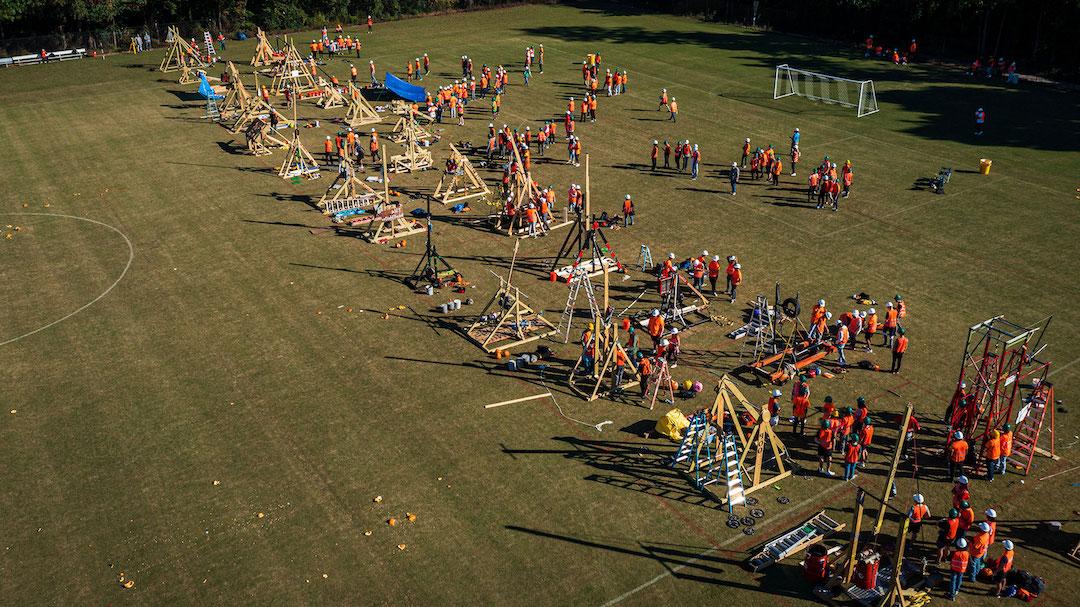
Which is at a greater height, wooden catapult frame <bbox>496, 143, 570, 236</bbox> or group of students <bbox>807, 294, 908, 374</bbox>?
wooden catapult frame <bbox>496, 143, 570, 236</bbox>

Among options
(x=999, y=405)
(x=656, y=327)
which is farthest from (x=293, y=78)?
(x=999, y=405)

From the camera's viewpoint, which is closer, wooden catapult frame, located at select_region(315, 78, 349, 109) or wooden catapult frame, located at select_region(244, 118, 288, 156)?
wooden catapult frame, located at select_region(244, 118, 288, 156)

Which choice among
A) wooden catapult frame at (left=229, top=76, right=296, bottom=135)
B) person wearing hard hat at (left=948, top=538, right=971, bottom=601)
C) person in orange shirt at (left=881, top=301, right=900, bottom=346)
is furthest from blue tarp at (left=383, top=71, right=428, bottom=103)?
person wearing hard hat at (left=948, top=538, right=971, bottom=601)

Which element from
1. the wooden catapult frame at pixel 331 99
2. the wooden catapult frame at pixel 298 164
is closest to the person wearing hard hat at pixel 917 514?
the wooden catapult frame at pixel 298 164

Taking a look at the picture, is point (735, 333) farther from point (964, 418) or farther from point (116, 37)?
point (116, 37)

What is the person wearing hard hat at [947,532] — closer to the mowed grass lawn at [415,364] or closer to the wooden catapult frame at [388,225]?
the mowed grass lawn at [415,364]

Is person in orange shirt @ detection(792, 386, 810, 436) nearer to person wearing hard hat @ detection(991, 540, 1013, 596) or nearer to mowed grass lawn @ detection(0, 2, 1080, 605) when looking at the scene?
mowed grass lawn @ detection(0, 2, 1080, 605)
